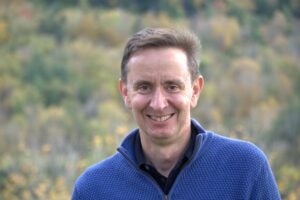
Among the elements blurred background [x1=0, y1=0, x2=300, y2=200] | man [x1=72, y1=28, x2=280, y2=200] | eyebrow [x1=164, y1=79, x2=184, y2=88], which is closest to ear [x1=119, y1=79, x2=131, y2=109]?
man [x1=72, y1=28, x2=280, y2=200]

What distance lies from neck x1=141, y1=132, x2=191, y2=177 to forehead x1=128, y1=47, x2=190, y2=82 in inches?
11.9

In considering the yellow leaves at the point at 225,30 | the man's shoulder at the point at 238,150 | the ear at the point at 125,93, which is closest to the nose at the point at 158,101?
the ear at the point at 125,93

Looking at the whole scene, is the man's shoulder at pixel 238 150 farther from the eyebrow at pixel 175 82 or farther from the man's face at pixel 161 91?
the eyebrow at pixel 175 82

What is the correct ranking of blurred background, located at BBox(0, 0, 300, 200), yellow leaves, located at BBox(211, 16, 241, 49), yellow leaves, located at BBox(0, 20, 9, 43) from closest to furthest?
blurred background, located at BBox(0, 0, 300, 200) < yellow leaves, located at BBox(211, 16, 241, 49) < yellow leaves, located at BBox(0, 20, 9, 43)

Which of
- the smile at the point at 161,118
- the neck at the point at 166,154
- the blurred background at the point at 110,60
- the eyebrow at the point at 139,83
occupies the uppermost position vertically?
the eyebrow at the point at 139,83

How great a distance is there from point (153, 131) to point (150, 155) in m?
0.16

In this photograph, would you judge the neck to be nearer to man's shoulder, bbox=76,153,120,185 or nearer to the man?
the man

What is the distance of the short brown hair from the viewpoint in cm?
300

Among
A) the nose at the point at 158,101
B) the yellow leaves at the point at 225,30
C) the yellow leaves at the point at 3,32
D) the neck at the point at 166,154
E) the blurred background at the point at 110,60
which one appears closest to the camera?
the nose at the point at 158,101

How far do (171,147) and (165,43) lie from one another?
451mm

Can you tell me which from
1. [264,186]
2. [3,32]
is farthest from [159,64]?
[3,32]

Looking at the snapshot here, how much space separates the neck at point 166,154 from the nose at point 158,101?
0.67 feet

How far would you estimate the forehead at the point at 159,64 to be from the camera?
2.97m

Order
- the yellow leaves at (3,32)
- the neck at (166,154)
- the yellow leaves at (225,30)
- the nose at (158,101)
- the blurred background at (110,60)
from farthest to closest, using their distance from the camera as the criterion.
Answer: the yellow leaves at (3,32) → the yellow leaves at (225,30) → the blurred background at (110,60) → the neck at (166,154) → the nose at (158,101)
